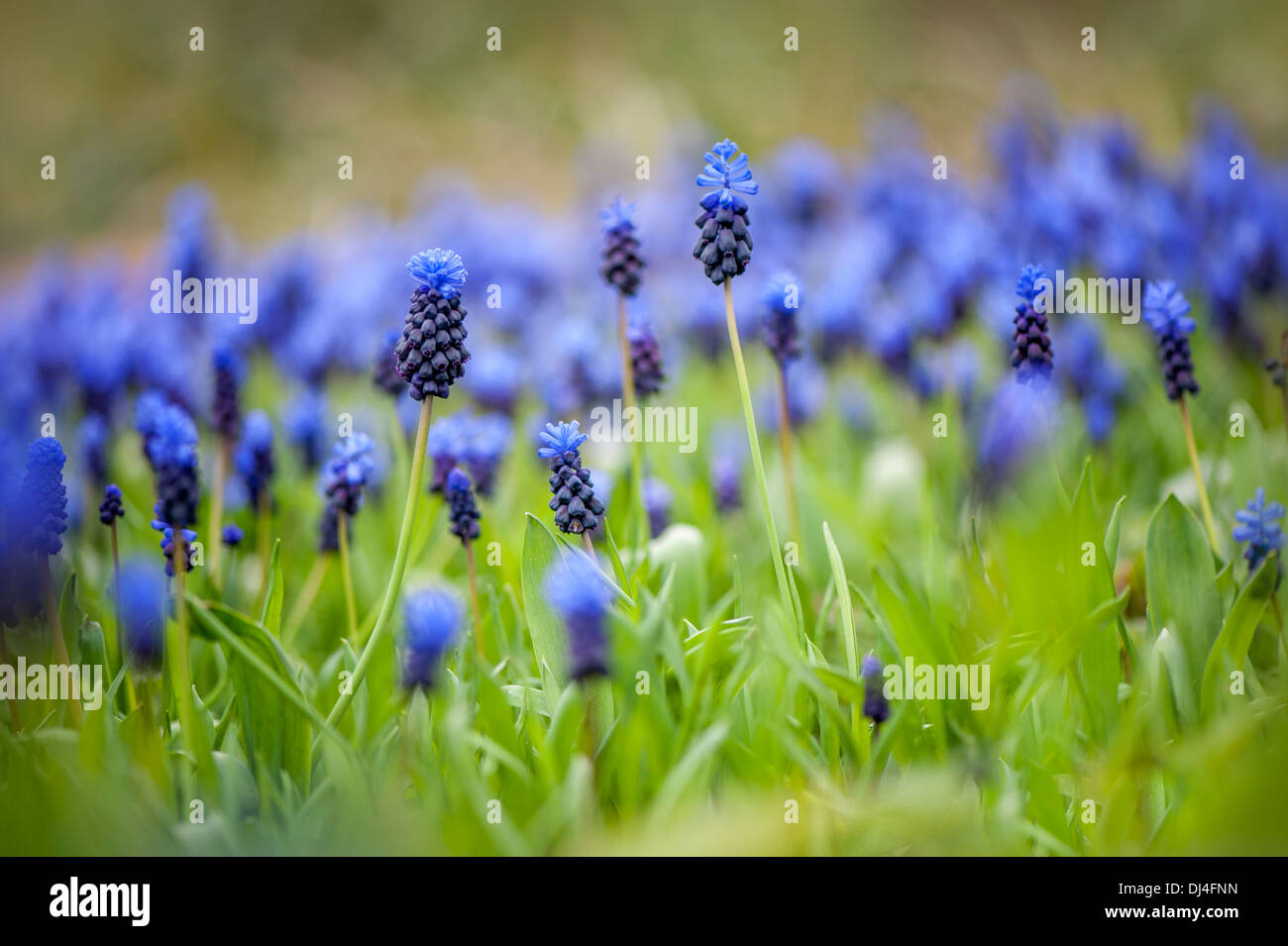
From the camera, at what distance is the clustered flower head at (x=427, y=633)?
2322 mm

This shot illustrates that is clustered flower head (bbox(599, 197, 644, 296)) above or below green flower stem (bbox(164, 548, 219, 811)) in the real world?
above

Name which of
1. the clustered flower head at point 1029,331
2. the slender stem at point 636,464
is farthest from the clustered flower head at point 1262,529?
the slender stem at point 636,464

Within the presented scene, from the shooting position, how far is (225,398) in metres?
3.80

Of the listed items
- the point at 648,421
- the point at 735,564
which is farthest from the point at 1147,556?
the point at 648,421

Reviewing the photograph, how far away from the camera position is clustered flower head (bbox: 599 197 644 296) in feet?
11.2

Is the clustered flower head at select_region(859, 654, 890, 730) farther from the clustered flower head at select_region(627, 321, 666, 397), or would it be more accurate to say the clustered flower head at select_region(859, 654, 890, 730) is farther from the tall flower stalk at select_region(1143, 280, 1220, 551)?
the clustered flower head at select_region(627, 321, 666, 397)

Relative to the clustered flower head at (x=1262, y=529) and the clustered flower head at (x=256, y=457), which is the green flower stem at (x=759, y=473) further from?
the clustered flower head at (x=256, y=457)

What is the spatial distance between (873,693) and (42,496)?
2.09 meters

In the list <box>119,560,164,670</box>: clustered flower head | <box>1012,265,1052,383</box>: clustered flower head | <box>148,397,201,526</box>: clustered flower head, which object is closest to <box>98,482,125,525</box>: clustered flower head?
<box>119,560,164,670</box>: clustered flower head

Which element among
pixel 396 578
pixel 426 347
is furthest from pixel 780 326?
pixel 396 578

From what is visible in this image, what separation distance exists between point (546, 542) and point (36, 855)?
1279 mm

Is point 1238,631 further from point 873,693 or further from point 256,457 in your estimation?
point 256,457

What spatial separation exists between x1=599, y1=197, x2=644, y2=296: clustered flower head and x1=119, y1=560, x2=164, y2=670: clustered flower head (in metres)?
1.65
